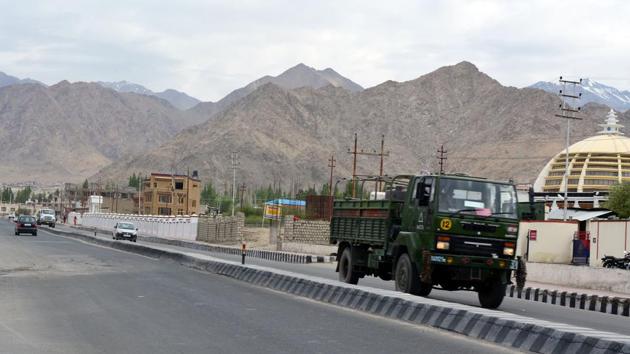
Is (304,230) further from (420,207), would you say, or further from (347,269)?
(420,207)

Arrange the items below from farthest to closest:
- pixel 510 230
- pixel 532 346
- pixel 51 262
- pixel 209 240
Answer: pixel 209 240
pixel 51 262
pixel 510 230
pixel 532 346

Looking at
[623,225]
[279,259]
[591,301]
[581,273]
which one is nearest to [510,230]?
[591,301]

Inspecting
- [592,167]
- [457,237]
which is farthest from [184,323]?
[592,167]

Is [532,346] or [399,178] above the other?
[399,178]

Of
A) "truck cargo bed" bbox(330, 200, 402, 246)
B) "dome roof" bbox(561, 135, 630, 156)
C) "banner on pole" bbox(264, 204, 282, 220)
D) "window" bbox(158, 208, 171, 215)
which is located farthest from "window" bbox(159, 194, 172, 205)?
"truck cargo bed" bbox(330, 200, 402, 246)

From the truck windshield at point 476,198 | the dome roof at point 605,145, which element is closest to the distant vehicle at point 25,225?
the truck windshield at point 476,198

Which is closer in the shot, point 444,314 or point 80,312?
point 444,314

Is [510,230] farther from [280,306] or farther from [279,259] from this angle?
[279,259]

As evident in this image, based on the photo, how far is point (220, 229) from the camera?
90.8 m

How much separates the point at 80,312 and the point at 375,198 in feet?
31.1

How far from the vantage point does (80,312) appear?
51.1 feet

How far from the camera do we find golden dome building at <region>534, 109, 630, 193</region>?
135 m

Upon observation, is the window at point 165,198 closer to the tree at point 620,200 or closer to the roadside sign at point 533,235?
the tree at point 620,200

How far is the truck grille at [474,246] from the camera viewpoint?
18.8 m
